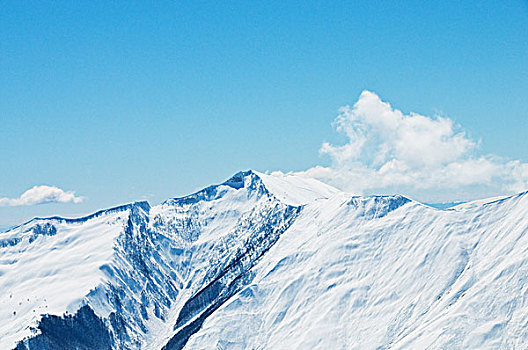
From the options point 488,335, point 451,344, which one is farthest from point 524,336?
point 451,344

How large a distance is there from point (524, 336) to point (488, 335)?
11389 mm

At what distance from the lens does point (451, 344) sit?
199375mm

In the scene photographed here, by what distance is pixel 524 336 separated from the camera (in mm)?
194250

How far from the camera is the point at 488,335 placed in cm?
19800

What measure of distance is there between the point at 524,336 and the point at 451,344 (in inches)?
945

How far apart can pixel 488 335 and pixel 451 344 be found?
42.3ft

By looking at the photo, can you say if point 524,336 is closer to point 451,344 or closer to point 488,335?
point 488,335
